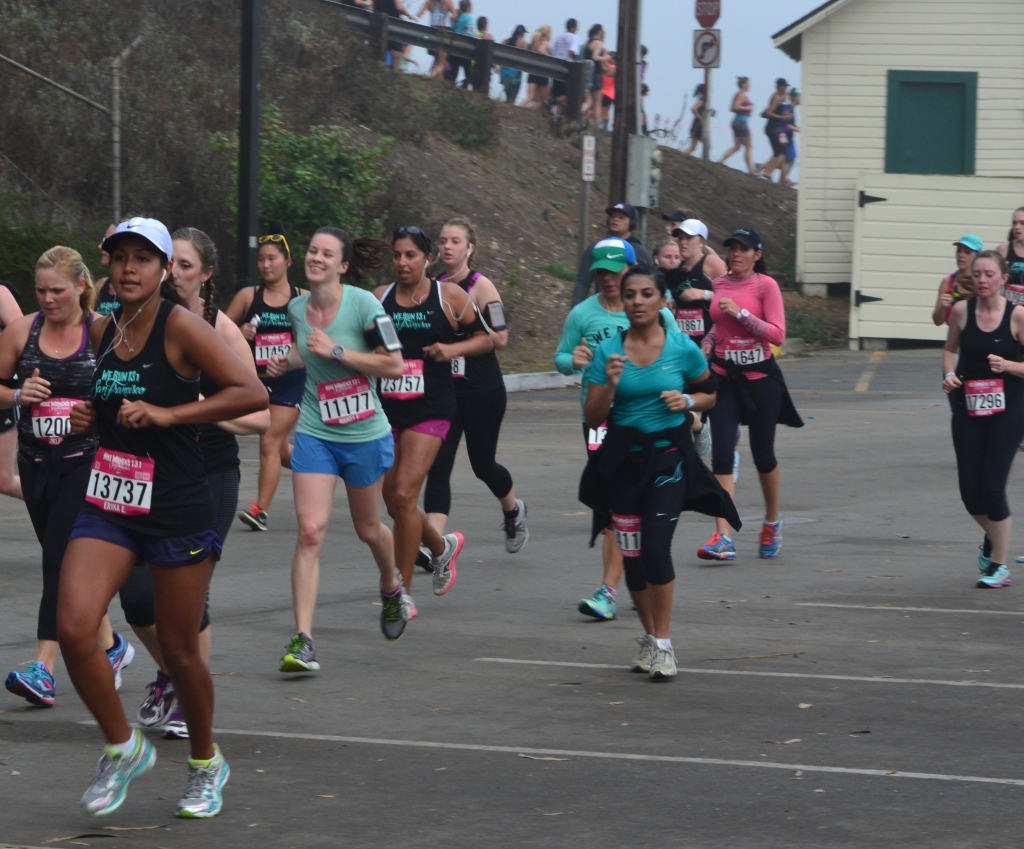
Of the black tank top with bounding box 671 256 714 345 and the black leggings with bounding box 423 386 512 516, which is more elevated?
the black tank top with bounding box 671 256 714 345

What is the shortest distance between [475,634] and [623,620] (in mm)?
894

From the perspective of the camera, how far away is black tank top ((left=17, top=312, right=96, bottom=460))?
21.6 ft

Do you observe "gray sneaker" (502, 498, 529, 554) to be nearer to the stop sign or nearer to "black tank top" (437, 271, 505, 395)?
"black tank top" (437, 271, 505, 395)

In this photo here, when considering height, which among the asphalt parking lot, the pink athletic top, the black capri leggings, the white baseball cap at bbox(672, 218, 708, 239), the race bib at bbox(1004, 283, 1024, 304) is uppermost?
the white baseball cap at bbox(672, 218, 708, 239)

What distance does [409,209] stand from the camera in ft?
82.4

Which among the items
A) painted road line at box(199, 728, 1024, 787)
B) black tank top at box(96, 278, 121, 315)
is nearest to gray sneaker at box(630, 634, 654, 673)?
painted road line at box(199, 728, 1024, 787)

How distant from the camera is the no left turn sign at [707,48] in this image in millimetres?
33344

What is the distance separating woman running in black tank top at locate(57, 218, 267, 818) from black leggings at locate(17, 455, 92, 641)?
139 cm

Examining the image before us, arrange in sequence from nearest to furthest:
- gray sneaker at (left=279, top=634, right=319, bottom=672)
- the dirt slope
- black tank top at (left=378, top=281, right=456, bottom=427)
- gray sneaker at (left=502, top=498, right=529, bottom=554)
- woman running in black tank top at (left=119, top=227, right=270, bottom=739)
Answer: woman running in black tank top at (left=119, top=227, right=270, bottom=739), gray sneaker at (left=279, top=634, right=319, bottom=672), black tank top at (left=378, top=281, right=456, bottom=427), gray sneaker at (left=502, top=498, right=529, bottom=554), the dirt slope

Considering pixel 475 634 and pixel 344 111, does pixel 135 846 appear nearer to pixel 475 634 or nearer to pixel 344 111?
pixel 475 634

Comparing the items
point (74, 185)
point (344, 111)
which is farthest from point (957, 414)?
point (344, 111)

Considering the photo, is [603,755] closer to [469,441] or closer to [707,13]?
[469,441]

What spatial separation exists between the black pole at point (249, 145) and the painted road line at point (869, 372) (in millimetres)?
8311

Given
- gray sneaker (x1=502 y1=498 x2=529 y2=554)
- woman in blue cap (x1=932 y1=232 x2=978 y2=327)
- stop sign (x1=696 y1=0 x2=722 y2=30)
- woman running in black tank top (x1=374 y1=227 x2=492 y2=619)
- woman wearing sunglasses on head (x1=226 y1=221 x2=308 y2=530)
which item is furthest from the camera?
stop sign (x1=696 y1=0 x2=722 y2=30)
